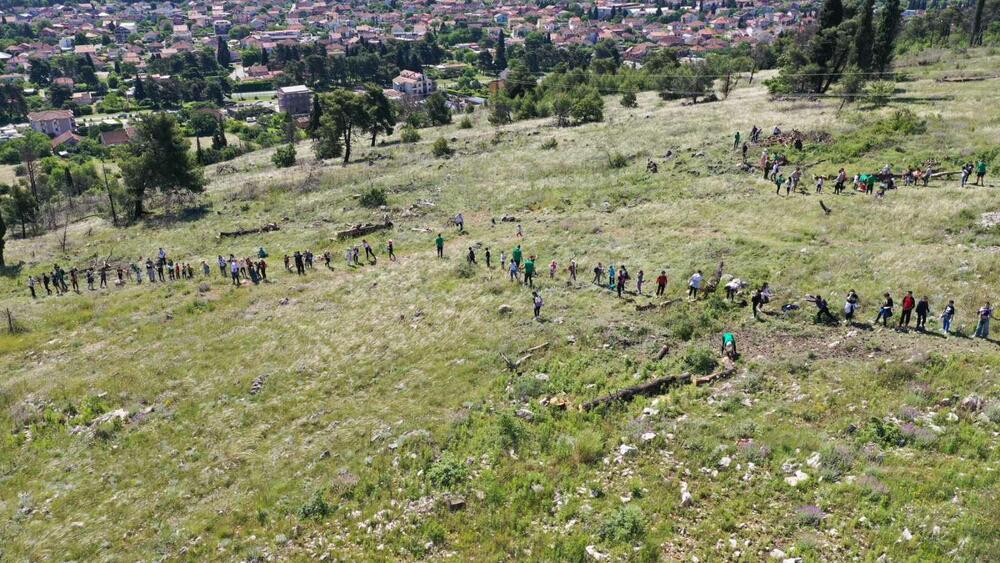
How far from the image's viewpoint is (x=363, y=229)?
4303cm

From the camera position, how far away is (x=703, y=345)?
2203cm

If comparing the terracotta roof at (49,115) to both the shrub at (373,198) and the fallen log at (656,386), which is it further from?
the fallen log at (656,386)

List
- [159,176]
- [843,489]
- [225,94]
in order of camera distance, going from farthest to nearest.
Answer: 1. [225,94]
2. [159,176]
3. [843,489]

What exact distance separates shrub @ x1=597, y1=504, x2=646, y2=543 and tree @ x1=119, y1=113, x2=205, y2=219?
54.2 meters

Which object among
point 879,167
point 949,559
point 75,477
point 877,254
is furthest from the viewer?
point 879,167

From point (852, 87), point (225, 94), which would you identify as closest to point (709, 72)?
point (852, 87)

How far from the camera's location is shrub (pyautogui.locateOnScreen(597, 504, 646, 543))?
13945 millimetres

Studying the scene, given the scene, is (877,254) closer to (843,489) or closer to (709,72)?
(843,489)

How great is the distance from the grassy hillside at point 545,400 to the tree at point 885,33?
910 inches

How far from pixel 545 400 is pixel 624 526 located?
634 centimetres

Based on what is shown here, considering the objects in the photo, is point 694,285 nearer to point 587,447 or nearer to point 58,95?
point 587,447

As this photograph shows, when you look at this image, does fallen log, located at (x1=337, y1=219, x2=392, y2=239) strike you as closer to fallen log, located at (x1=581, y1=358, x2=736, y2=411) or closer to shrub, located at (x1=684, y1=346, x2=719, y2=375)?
fallen log, located at (x1=581, y1=358, x2=736, y2=411)

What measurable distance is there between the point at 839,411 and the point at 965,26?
4546 inches

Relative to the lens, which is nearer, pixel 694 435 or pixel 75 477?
pixel 694 435
